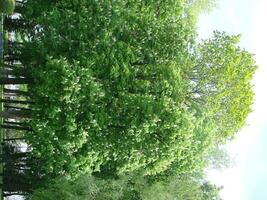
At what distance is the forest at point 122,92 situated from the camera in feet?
102

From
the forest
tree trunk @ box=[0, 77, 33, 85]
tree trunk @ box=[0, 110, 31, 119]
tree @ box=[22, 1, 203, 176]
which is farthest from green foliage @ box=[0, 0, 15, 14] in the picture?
tree trunk @ box=[0, 110, 31, 119]

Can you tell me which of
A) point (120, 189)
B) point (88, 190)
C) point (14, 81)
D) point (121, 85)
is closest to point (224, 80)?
point (121, 85)

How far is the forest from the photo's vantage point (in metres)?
31.2

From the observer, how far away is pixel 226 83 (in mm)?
35156

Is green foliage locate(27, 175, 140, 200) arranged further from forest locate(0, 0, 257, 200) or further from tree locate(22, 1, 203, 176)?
tree locate(22, 1, 203, 176)

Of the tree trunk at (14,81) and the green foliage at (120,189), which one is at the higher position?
the tree trunk at (14,81)

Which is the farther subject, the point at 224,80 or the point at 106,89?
the point at 224,80

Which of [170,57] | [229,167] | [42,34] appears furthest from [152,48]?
[229,167]

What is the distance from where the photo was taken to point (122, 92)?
32031 millimetres

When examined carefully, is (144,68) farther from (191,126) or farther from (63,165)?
(63,165)

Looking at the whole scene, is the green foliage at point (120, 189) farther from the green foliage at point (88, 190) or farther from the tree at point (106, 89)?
the tree at point (106, 89)

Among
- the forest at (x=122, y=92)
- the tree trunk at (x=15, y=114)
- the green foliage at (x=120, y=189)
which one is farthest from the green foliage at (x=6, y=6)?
the green foliage at (x=120, y=189)

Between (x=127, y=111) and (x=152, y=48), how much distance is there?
14.9 ft

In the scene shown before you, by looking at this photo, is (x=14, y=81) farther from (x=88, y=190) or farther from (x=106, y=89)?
(x=88, y=190)
